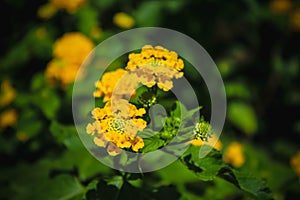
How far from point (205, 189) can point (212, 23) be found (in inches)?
65.5

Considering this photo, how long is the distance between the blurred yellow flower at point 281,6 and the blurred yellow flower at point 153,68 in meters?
2.98

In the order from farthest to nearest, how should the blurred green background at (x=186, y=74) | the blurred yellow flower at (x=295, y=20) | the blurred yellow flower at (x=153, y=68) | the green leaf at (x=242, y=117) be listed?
the blurred yellow flower at (x=295, y=20) → the green leaf at (x=242, y=117) → the blurred green background at (x=186, y=74) → the blurred yellow flower at (x=153, y=68)

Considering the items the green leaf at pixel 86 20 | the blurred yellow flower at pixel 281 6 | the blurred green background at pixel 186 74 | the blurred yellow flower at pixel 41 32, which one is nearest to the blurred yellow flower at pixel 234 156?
the blurred green background at pixel 186 74

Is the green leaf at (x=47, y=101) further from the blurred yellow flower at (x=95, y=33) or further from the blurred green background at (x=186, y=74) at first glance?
the blurred yellow flower at (x=95, y=33)

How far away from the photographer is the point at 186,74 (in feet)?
11.2

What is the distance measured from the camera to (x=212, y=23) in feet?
11.3

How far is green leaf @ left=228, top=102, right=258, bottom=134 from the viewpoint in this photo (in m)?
3.65

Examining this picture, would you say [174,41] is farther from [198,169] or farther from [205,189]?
[198,169]

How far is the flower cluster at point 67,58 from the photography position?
103 inches

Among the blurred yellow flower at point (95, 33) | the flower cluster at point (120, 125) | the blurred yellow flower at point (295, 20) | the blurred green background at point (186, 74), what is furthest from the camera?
the blurred yellow flower at point (295, 20)

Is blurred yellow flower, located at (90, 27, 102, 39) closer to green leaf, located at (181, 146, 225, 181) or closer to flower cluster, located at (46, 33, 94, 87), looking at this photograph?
flower cluster, located at (46, 33, 94, 87)

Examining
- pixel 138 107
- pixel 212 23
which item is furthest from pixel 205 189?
pixel 212 23

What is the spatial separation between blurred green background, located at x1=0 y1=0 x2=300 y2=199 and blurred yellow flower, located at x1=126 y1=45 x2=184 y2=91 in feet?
1.55

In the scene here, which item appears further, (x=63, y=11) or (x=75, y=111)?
(x=63, y=11)
